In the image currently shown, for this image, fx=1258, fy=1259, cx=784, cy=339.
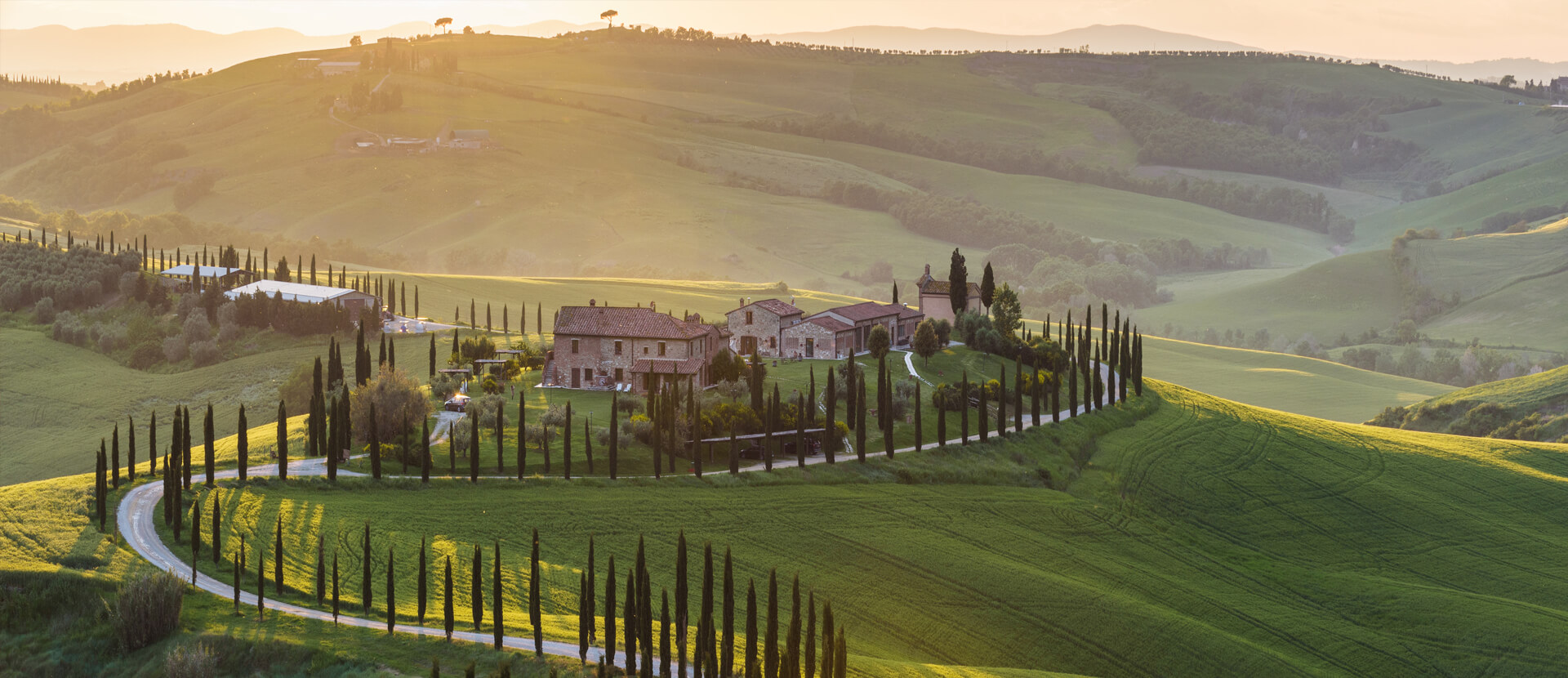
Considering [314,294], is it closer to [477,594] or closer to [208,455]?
[208,455]

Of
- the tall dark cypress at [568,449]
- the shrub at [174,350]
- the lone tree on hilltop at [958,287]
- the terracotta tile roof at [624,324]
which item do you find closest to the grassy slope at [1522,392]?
the lone tree on hilltop at [958,287]

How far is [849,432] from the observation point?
77375mm

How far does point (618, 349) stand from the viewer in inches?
3361

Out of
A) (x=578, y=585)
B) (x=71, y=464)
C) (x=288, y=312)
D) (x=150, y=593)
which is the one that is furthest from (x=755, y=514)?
(x=288, y=312)

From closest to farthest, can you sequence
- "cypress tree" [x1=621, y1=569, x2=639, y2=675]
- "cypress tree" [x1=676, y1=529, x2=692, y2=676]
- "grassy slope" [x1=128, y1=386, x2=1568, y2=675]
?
"cypress tree" [x1=676, y1=529, x2=692, y2=676] → "cypress tree" [x1=621, y1=569, x2=639, y2=675] → "grassy slope" [x1=128, y1=386, x2=1568, y2=675]

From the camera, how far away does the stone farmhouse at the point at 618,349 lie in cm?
8438

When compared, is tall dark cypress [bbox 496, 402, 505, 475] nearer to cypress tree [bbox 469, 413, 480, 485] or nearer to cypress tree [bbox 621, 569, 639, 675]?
cypress tree [bbox 469, 413, 480, 485]

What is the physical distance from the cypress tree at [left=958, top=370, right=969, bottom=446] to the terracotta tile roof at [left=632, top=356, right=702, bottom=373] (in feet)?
57.3

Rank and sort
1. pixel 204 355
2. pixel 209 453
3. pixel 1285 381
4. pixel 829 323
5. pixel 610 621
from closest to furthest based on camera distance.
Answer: pixel 610 621 < pixel 209 453 < pixel 829 323 < pixel 204 355 < pixel 1285 381

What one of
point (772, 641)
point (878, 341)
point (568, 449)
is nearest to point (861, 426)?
point (878, 341)

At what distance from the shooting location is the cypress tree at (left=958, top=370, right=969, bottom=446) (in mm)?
79875

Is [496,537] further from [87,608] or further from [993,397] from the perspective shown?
[993,397]

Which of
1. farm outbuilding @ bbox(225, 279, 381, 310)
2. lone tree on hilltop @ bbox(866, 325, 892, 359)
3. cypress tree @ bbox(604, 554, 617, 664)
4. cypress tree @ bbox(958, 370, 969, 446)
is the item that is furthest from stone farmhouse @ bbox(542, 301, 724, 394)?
cypress tree @ bbox(604, 554, 617, 664)

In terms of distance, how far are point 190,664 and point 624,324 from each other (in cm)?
4849
